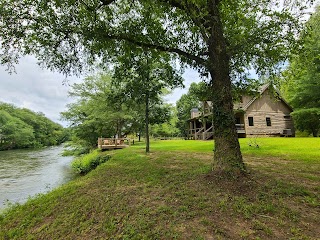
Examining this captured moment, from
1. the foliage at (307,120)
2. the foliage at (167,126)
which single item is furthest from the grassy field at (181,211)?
the foliage at (307,120)

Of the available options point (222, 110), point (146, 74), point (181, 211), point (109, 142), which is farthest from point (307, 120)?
point (181, 211)

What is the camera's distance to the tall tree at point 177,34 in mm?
5262

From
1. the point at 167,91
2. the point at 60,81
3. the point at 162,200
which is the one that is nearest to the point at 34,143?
the point at 167,91

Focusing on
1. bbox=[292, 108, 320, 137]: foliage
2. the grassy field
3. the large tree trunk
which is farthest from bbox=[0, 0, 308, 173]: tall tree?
bbox=[292, 108, 320, 137]: foliage

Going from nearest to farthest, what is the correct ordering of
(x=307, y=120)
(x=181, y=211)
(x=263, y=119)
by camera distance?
(x=181, y=211) → (x=307, y=120) → (x=263, y=119)

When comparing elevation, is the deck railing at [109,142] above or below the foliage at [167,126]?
below

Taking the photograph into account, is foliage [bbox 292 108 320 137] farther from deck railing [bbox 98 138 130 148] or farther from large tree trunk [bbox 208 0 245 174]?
large tree trunk [bbox 208 0 245 174]

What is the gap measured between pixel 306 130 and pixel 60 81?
30421mm

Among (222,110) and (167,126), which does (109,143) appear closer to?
(222,110)

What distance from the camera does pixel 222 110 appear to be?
5227mm

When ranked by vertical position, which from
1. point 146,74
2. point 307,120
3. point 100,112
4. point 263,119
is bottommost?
point 307,120

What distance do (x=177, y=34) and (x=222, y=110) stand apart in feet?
12.3

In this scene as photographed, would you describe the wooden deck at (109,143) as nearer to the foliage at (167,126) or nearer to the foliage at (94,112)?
the foliage at (94,112)

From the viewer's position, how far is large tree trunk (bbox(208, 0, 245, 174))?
5133mm
